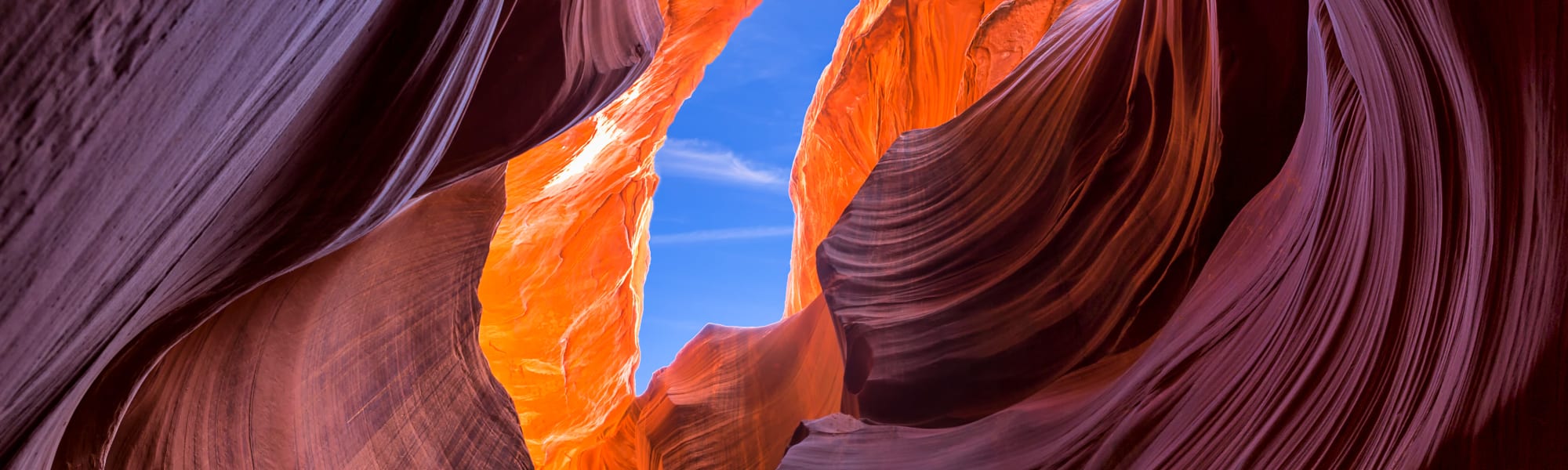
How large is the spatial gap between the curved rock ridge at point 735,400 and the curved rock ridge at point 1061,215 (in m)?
2.04

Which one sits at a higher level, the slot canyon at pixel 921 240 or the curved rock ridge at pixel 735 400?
the slot canyon at pixel 921 240

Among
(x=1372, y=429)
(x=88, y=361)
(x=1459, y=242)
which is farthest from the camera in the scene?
(x=1372, y=429)

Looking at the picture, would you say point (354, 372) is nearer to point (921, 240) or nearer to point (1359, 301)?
point (921, 240)

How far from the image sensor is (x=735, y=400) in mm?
9500

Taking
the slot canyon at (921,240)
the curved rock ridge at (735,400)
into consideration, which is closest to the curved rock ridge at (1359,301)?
the slot canyon at (921,240)

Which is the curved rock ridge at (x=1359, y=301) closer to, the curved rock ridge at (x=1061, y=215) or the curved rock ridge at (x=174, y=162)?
the curved rock ridge at (x=1061, y=215)

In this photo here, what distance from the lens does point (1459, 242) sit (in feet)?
8.04

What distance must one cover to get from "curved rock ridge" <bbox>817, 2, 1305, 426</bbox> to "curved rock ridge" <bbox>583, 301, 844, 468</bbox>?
6.68 ft

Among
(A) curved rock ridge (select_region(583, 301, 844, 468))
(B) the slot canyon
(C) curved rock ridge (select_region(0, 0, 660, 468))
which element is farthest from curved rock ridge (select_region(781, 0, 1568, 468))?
(A) curved rock ridge (select_region(583, 301, 844, 468))

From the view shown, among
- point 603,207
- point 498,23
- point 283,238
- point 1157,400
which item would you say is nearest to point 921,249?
point 1157,400

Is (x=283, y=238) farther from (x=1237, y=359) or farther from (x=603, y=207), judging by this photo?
(x=603, y=207)

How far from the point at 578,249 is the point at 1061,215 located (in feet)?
22.8

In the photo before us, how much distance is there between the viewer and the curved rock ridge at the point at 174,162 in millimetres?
1342

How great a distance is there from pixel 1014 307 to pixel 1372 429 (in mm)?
2866
